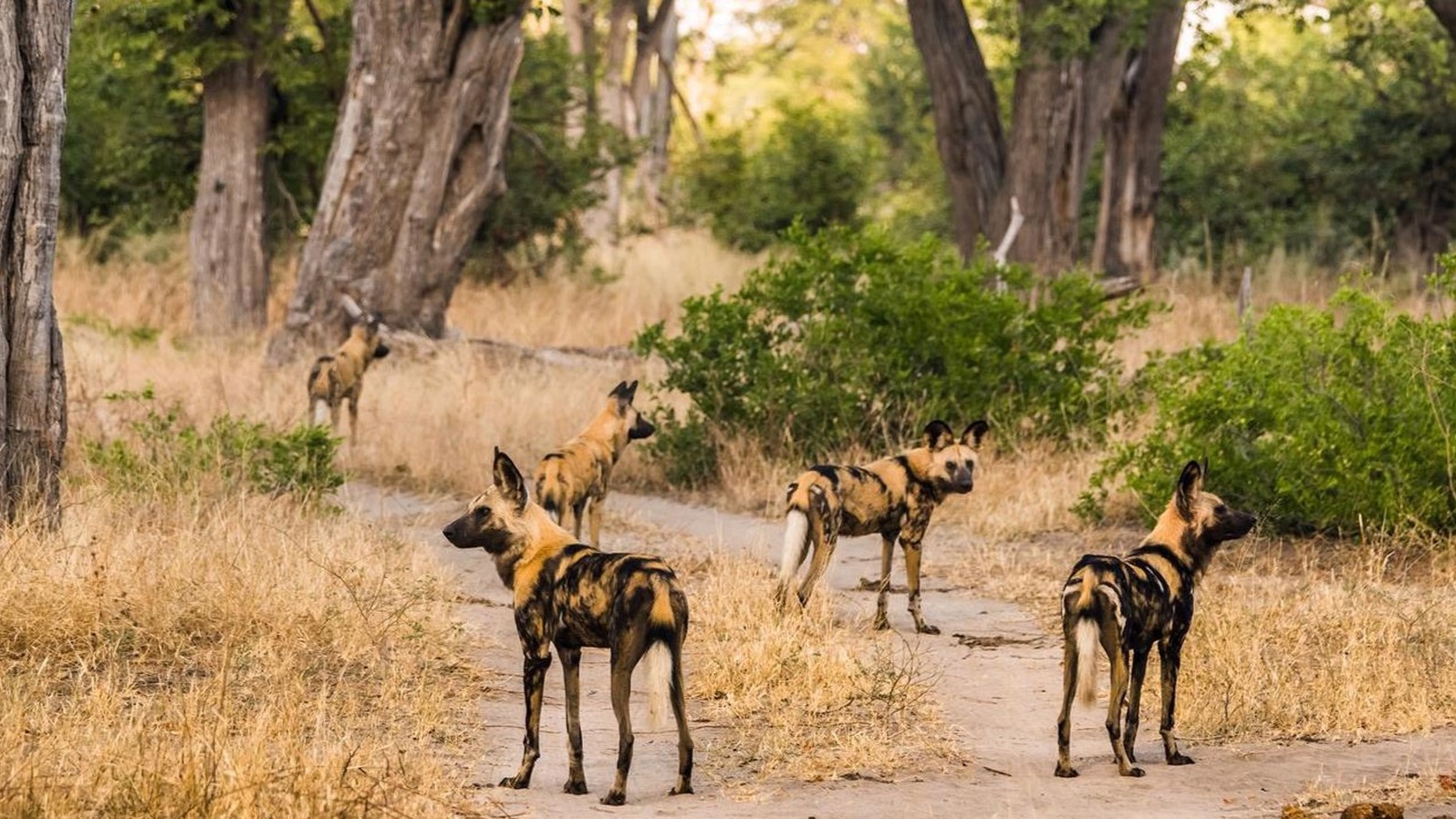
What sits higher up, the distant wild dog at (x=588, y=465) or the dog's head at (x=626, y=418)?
the dog's head at (x=626, y=418)

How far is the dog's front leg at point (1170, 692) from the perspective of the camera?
6.39 meters

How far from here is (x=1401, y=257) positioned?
2577cm

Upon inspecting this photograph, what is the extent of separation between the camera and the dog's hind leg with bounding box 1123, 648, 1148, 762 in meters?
6.25

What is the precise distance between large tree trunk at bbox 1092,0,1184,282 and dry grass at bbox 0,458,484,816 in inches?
606

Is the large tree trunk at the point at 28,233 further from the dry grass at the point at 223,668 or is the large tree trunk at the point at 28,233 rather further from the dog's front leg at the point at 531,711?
the dog's front leg at the point at 531,711

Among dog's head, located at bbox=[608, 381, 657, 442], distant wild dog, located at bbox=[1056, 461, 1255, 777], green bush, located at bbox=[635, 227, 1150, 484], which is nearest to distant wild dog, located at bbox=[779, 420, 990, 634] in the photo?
dog's head, located at bbox=[608, 381, 657, 442]

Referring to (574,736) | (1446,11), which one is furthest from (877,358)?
(574,736)

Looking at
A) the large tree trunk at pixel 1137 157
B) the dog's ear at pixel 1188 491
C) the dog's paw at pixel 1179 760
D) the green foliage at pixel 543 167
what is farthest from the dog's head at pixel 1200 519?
the green foliage at pixel 543 167

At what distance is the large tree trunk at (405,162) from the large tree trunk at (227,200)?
2.71 metres

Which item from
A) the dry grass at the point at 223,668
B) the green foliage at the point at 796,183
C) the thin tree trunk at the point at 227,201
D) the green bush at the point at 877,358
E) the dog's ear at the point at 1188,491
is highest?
the green foliage at the point at 796,183

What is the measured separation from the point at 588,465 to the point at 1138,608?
4.22m

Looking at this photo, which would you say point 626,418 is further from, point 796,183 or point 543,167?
point 796,183

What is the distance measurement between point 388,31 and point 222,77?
149 inches

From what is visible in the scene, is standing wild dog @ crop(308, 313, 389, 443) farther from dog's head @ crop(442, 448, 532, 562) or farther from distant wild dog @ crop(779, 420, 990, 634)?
dog's head @ crop(442, 448, 532, 562)
